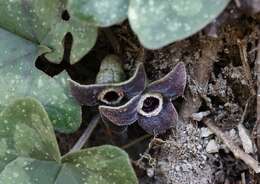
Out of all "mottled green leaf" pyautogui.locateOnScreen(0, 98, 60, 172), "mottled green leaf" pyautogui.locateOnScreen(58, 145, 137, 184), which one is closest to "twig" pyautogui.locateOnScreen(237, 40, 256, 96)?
"mottled green leaf" pyautogui.locateOnScreen(58, 145, 137, 184)

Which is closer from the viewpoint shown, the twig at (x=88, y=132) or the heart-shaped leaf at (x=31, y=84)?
the heart-shaped leaf at (x=31, y=84)

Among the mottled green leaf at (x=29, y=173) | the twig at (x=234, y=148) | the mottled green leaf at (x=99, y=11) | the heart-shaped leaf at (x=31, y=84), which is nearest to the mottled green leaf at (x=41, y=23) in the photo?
the heart-shaped leaf at (x=31, y=84)

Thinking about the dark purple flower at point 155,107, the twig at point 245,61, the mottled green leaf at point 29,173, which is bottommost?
the mottled green leaf at point 29,173

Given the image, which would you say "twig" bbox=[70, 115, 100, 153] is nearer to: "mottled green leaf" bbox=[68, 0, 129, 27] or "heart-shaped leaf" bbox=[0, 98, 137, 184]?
"heart-shaped leaf" bbox=[0, 98, 137, 184]

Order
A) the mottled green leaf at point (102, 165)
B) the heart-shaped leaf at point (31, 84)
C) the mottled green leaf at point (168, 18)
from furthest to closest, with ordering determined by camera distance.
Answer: the heart-shaped leaf at point (31, 84) < the mottled green leaf at point (102, 165) < the mottled green leaf at point (168, 18)

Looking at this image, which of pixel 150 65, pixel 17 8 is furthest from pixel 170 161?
pixel 17 8

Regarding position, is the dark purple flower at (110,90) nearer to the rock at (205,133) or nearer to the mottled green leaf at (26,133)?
the mottled green leaf at (26,133)

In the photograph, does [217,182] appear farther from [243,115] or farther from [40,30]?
[40,30]
